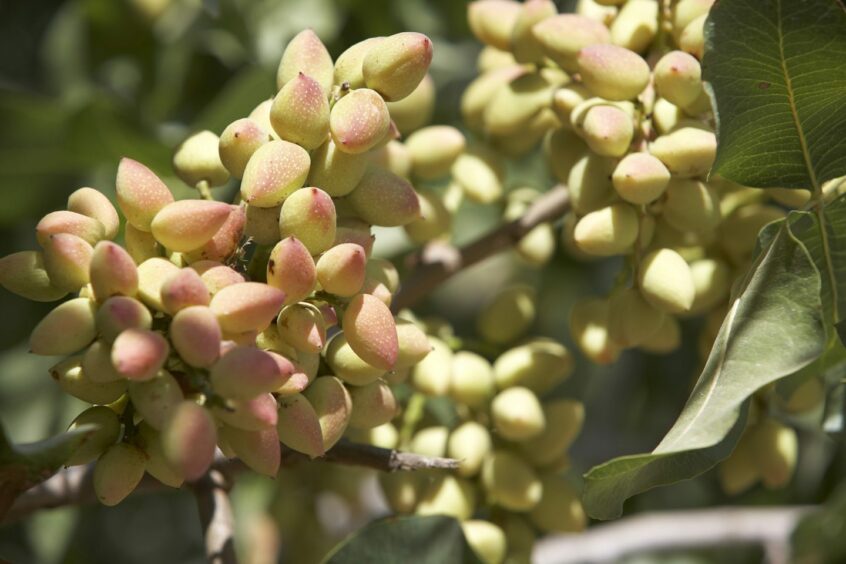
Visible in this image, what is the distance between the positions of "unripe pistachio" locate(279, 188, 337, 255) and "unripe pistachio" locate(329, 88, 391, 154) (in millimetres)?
46

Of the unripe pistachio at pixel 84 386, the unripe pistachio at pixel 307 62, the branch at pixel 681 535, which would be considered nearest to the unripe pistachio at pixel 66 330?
the unripe pistachio at pixel 84 386

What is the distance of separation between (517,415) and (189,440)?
1.51 ft

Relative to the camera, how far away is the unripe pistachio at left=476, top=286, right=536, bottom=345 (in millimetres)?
1185

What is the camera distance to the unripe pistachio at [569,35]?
0.96m

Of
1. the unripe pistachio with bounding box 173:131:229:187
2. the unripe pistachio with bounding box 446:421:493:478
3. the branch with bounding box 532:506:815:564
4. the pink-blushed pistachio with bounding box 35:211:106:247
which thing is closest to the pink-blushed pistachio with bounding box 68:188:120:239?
the pink-blushed pistachio with bounding box 35:211:106:247

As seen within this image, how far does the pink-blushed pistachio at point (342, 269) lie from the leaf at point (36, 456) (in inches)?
7.1

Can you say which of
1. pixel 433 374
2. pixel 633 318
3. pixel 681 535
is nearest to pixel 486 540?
pixel 433 374

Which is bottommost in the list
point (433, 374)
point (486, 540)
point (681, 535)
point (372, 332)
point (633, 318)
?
point (681, 535)

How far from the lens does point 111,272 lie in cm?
70

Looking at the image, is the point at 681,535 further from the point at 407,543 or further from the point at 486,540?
the point at 407,543

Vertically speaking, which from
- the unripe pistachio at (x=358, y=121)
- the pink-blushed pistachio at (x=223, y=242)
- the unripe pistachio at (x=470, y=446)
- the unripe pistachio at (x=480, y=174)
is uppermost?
the unripe pistachio at (x=358, y=121)

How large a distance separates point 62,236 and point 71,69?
3.12 ft

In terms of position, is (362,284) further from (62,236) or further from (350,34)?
(350,34)

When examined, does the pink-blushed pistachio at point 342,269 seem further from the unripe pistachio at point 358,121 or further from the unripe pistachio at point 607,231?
the unripe pistachio at point 607,231
